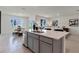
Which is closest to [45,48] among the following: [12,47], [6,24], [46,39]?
[46,39]

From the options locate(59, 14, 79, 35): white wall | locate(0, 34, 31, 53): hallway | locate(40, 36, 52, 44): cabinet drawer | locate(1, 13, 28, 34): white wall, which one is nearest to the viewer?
locate(40, 36, 52, 44): cabinet drawer

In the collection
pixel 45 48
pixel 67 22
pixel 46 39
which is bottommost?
pixel 45 48

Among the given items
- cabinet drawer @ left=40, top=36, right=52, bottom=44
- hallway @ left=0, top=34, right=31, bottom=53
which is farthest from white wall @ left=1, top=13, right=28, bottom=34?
cabinet drawer @ left=40, top=36, right=52, bottom=44

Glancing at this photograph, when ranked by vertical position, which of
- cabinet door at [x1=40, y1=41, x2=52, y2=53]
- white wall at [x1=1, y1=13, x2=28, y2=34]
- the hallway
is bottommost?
the hallway

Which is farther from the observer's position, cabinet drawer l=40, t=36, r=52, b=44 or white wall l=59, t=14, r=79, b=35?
white wall l=59, t=14, r=79, b=35

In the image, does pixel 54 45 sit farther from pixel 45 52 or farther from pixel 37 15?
pixel 37 15

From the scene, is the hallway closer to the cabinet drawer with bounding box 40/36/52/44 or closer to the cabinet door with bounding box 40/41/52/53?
the cabinet door with bounding box 40/41/52/53

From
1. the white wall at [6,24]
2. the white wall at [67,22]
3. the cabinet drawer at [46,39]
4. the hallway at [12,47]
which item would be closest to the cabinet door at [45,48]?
the cabinet drawer at [46,39]

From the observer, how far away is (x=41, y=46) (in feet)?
8.93

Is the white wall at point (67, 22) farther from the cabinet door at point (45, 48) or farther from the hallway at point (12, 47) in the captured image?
the cabinet door at point (45, 48)

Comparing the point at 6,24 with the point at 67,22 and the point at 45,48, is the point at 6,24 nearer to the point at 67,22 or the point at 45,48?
the point at 67,22

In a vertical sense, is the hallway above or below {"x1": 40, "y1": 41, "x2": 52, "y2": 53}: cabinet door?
below

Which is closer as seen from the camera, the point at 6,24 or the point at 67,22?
the point at 67,22
